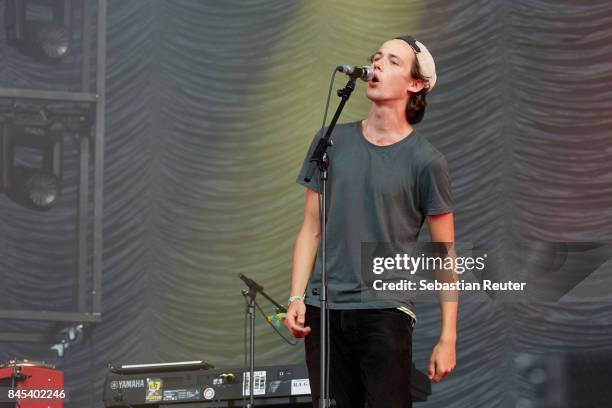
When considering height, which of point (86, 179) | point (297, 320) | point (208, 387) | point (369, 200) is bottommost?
point (297, 320)

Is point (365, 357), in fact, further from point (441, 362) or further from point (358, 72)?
point (358, 72)

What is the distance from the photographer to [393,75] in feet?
10.1

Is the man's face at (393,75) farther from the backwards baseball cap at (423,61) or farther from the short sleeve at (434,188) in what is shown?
the short sleeve at (434,188)

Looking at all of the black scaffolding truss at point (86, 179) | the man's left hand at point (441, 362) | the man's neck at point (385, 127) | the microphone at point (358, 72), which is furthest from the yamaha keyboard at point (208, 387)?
the microphone at point (358, 72)

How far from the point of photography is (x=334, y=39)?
7191 millimetres

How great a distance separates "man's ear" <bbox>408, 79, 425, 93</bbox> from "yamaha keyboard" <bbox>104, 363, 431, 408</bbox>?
213 centimetres

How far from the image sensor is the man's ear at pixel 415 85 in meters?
3.11

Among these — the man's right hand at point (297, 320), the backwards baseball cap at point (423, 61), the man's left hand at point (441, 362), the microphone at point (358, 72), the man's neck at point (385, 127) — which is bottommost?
the man's left hand at point (441, 362)

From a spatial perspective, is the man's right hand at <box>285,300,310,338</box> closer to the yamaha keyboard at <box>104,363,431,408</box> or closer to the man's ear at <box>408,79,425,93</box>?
the man's ear at <box>408,79,425,93</box>

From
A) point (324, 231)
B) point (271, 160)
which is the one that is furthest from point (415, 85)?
point (271, 160)

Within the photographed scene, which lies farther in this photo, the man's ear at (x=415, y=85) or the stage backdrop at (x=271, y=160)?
the stage backdrop at (x=271, y=160)

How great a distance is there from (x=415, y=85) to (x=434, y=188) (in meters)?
0.36

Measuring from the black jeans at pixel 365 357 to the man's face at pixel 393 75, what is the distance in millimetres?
676

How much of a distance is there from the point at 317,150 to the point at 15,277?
4282 millimetres
